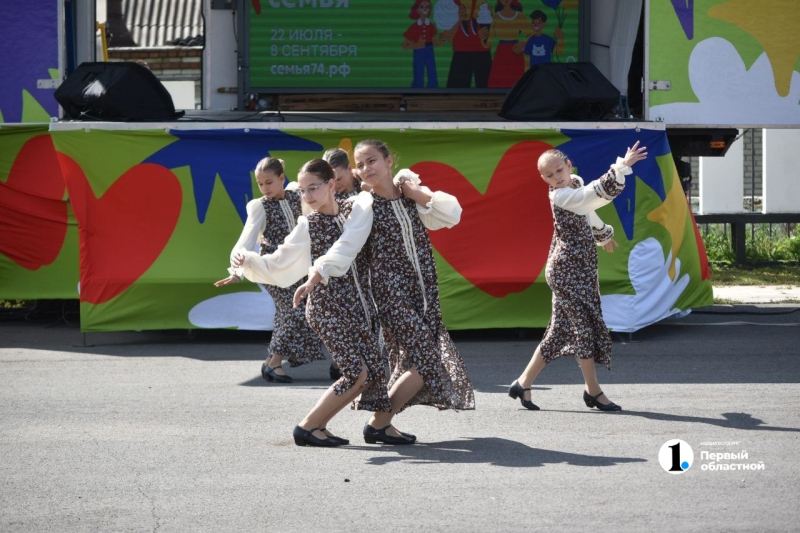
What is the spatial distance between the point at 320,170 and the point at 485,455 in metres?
1.74

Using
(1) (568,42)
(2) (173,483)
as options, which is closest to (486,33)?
(1) (568,42)

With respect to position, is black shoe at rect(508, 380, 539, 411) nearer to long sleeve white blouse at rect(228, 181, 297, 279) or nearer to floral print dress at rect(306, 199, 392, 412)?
floral print dress at rect(306, 199, 392, 412)

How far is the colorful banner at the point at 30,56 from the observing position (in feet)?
36.2

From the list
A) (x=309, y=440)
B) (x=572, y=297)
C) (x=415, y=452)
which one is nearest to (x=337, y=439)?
(x=309, y=440)

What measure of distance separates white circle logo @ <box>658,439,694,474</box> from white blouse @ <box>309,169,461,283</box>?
5.39 feet

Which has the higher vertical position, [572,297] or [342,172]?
[342,172]

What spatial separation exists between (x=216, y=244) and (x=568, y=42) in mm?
4494

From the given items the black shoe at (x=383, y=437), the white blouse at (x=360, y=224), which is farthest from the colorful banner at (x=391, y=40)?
the black shoe at (x=383, y=437)

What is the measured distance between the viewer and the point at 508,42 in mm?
11945

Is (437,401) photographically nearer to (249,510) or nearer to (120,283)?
(249,510)

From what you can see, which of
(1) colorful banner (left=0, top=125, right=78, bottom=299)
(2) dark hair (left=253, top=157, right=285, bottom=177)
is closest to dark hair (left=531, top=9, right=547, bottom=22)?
(2) dark hair (left=253, top=157, right=285, bottom=177)

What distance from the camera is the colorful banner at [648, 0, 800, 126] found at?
10.6 metres

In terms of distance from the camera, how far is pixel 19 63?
1104cm

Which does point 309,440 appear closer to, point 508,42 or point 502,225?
point 502,225
